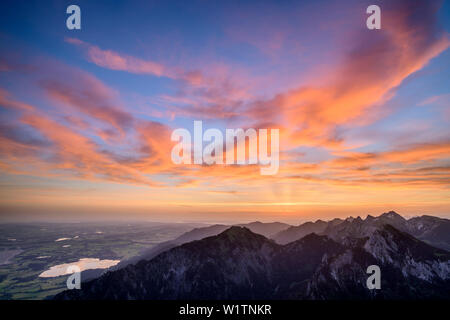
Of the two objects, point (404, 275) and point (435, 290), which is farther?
point (404, 275)
